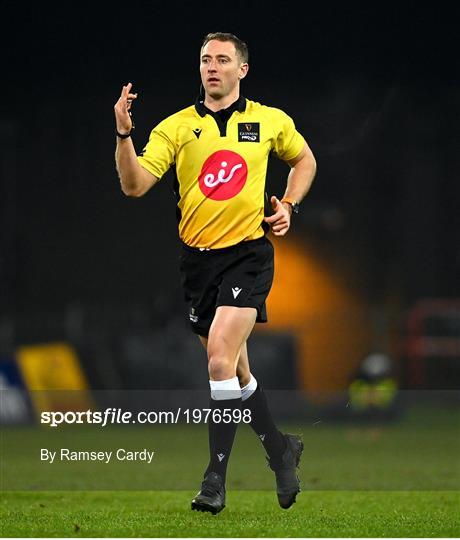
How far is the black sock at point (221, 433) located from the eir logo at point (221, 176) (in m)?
0.98

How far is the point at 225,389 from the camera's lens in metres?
6.50

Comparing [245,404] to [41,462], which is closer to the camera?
[245,404]

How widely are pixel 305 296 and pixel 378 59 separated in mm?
3159

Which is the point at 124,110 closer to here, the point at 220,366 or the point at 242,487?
the point at 220,366

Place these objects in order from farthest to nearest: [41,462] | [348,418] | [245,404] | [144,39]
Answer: [144,39], [348,418], [41,462], [245,404]

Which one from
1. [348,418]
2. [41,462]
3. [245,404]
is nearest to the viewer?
[245,404]

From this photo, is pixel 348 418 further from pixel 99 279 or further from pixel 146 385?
pixel 99 279

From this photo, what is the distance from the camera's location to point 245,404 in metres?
6.98

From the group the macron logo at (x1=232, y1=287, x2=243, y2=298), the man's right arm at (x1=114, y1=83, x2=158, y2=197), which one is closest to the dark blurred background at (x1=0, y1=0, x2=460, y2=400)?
the macron logo at (x1=232, y1=287, x2=243, y2=298)

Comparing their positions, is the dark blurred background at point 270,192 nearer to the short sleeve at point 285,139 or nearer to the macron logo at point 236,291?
the short sleeve at point 285,139

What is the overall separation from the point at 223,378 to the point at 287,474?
30.2 inches

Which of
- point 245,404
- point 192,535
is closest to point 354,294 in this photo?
point 245,404

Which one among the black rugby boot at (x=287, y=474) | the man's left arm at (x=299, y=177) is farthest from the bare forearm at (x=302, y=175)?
the black rugby boot at (x=287, y=474)

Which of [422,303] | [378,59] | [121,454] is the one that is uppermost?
[378,59]
